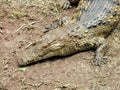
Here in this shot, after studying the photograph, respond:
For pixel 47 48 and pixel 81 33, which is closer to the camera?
pixel 47 48

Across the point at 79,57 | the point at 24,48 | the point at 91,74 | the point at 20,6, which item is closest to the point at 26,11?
the point at 20,6

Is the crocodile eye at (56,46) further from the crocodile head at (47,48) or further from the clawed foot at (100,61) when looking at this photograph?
the clawed foot at (100,61)

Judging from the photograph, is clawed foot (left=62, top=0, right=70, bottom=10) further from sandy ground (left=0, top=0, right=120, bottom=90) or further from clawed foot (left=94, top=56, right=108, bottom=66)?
clawed foot (left=94, top=56, right=108, bottom=66)

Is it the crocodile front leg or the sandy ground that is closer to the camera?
the sandy ground

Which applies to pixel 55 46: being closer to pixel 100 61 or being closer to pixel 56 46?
pixel 56 46

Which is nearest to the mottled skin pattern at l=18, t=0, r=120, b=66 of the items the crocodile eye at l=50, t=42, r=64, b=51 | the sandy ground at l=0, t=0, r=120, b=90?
the crocodile eye at l=50, t=42, r=64, b=51

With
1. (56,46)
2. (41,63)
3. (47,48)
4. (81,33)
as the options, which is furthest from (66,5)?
(41,63)
